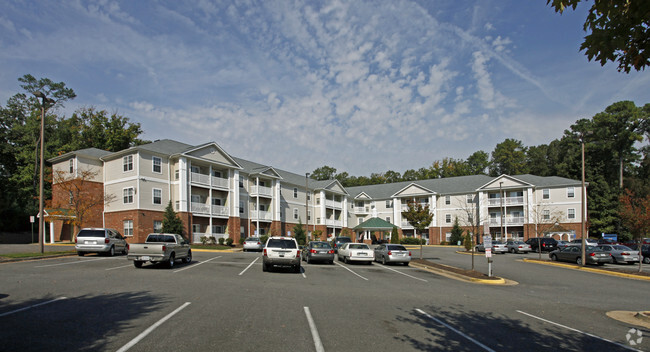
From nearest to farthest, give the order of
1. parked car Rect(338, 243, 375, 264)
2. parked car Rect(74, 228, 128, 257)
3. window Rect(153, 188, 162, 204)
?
parked car Rect(74, 228, 128, 257) → parked car Rect(338, 243, 375, 264) → window Rect(153, 188, 162, 204)

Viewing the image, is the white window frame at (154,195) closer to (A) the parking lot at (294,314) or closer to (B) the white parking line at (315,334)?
(A) the parking lot at (294,314)

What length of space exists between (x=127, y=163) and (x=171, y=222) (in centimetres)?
719

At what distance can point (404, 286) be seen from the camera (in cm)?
1585

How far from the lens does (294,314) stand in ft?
31.1

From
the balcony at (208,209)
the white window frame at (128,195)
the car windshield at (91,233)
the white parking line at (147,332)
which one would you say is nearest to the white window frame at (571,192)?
the balcony at (208,209)

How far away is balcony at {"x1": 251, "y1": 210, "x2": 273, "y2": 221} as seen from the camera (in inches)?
1957

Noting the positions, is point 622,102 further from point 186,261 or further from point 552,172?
point 186,261

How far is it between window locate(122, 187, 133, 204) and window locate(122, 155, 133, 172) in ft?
6.22

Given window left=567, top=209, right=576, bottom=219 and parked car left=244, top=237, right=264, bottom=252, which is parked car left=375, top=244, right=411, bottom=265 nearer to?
parked car left=244, top=237, right=264, bottom=252

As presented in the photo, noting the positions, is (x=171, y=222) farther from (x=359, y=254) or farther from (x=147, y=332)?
(x=147, y=332)

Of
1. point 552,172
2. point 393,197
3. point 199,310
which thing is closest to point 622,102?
point 552,172

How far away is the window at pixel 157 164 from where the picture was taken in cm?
3938

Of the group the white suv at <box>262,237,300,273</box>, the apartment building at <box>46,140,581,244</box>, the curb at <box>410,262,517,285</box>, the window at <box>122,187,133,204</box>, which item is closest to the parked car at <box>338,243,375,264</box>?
the curb at <box>410,262,517,285</box>

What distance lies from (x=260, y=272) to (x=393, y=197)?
165ft
